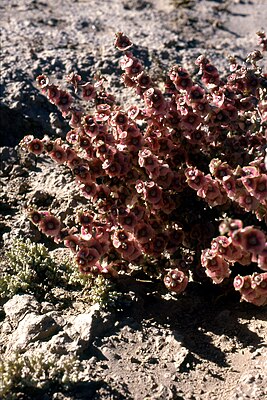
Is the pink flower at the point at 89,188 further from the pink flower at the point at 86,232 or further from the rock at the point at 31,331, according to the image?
the rock at the point at 31,331

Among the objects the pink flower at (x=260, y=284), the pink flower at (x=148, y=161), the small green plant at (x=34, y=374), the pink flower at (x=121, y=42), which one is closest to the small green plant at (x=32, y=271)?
the small green plant at (x=34, y=374)

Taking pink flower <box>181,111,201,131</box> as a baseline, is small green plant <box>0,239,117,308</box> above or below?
below

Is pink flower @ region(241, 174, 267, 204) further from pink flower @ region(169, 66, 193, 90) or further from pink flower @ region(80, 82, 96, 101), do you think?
pink flower @ region(80, 82, 96, 101)

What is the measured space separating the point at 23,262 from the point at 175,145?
118cm

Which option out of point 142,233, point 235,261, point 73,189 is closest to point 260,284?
point 235,261

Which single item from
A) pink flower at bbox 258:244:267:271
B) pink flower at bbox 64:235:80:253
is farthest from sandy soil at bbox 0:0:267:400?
pink flower at bbox 258:244:267:271

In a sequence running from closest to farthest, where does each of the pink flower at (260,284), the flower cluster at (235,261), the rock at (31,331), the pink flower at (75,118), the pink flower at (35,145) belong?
the flower cluster at (235,261)
the pink flower at (260,284)
the rock at (31,331)
the pink flower at (35,145)
the pink flower at (75,118)

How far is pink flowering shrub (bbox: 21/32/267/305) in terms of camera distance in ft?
11.9

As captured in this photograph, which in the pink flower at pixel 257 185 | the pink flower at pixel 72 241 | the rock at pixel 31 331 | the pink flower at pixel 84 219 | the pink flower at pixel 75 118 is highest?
the pink flower at pixel 257 185

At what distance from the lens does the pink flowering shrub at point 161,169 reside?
11.9ft

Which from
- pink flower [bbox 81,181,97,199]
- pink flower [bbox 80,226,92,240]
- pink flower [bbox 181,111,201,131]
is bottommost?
pink flower [bbox 80,226,92,240]

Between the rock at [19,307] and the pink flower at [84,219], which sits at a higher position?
the pink flower at [84,219]

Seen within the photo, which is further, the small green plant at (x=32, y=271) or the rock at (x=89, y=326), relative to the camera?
the small green plant at (x=32, y=271)

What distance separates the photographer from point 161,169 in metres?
3.67
